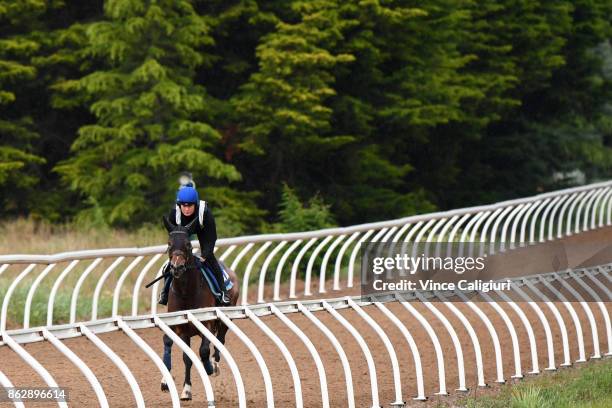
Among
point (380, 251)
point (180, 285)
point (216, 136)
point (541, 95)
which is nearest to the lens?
point (180, 285)

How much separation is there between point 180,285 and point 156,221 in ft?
47.0

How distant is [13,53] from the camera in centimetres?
2886

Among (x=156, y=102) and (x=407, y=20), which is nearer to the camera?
(x=156, y=102)

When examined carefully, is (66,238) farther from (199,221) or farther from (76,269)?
(199,221)

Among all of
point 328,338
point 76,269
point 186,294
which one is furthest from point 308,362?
point 76,269

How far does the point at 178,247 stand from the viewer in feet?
38.9

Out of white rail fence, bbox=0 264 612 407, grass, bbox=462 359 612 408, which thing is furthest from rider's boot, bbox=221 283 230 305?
grass, bbox=462 359 612 408

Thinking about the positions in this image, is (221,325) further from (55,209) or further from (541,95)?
(541,95)

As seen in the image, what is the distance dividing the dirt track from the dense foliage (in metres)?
8.09

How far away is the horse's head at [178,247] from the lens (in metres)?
11.9

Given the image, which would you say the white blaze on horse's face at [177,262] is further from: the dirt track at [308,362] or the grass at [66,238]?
the grass at [66,238]

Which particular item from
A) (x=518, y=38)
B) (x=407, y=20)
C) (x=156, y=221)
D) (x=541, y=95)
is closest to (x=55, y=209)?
(x=156, y=221)

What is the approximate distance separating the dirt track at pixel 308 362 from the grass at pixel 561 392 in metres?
0.55

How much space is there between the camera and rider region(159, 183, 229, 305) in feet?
39.8
